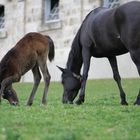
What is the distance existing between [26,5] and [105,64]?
Result: 302 inches

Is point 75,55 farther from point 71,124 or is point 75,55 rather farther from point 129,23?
point 71,124

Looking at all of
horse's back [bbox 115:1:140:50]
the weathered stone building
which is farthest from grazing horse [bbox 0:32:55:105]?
the weathered stone building

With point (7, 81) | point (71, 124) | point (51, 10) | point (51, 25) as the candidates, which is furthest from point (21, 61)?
point (51, 10)

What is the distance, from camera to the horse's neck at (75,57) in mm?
12296

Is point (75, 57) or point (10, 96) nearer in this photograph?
point (10, 96)

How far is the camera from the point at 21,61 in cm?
1193

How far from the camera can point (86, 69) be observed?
39.0 feet

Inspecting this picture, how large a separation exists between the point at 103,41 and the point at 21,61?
1.88 m

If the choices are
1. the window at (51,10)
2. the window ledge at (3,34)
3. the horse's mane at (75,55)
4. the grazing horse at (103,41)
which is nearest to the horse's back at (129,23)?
the grazing horse at (103,41)

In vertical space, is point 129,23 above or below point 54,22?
above

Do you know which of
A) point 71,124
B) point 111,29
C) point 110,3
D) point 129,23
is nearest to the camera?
point 71,124

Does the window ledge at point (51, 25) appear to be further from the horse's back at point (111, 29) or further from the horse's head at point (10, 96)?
the horse's head at point (10, 96)

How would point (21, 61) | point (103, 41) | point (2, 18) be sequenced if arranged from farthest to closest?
1. point (2, 18)
2. point (21, 61)
3. point (103, 41)

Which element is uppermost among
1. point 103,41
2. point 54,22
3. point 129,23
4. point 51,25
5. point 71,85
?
point 129,23
